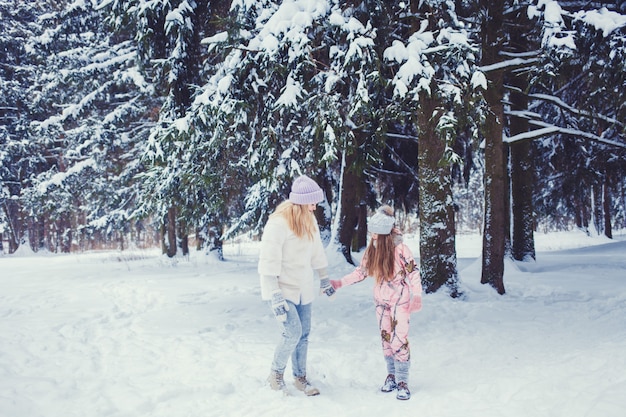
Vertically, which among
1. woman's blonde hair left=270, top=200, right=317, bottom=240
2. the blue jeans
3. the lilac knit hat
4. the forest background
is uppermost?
the forest background

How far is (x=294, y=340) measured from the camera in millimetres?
4305

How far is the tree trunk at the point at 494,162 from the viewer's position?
29.3 ft

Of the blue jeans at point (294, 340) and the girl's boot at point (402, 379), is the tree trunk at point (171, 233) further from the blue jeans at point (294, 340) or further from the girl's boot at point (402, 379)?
the girl's boot at point (402, 379)

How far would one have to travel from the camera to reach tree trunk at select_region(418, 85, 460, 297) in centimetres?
842

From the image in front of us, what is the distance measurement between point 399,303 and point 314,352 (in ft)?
5.25

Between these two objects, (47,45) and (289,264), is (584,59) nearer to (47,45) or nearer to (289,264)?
(289,264)

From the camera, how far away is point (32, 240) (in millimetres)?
29344

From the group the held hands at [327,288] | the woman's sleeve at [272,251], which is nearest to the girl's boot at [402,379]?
the held hands at [327,288]

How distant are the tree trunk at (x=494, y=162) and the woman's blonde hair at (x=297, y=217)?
5749 mm

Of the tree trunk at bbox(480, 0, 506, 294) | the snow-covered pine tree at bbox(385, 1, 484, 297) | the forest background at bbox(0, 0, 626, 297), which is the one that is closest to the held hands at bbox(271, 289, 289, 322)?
the forest background at bbox(0, 0, 626, 297)

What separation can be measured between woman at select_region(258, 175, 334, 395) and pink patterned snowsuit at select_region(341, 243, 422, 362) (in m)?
0.44

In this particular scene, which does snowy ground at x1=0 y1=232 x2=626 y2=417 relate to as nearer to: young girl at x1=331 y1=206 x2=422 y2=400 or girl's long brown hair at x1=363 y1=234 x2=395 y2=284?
young girl at x1=331 y1=206 x2=422 y2=400

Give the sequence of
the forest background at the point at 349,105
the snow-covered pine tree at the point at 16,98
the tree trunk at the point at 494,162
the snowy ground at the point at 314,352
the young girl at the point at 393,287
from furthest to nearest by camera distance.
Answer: the snow-covered pine tree at the point at 16,98 → the tree trunk at the point at 494,162 → the forest background at the point at 349,105 → the young girl at the point at 393,287 → the snowy ground at the point at 314,352

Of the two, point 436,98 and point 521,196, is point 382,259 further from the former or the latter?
point 521,196
